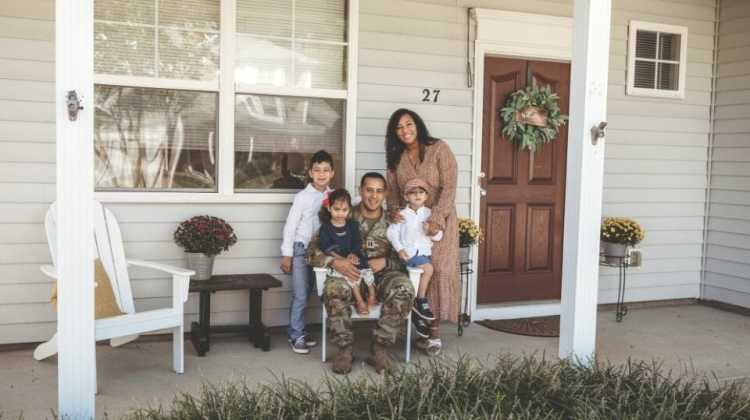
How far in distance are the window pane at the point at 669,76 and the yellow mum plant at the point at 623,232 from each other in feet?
4.32

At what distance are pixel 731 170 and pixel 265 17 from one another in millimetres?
4065

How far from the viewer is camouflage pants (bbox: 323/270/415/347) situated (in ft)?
13.7

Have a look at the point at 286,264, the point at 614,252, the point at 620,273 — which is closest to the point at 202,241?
the point at 286,264

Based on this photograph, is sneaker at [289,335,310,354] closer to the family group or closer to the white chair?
the family group

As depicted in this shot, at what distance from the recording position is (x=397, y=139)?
475 cm

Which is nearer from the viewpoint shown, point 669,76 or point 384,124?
point 384,124

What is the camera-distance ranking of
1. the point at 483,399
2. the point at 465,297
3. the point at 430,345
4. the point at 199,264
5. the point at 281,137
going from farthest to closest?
the point at 465,297, the point at 281,137, the point at 430,345, the point at 199,264, the point at 483,399

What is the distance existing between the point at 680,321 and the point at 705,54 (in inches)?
89.5

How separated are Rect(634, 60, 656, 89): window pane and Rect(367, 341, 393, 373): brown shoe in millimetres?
3275

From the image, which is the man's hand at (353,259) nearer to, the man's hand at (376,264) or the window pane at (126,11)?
the man's hand at (376,264)

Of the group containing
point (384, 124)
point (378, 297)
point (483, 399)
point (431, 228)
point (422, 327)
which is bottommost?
point (422, 327)

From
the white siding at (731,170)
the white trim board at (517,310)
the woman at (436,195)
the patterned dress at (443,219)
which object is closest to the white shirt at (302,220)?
the woman at (436,195)

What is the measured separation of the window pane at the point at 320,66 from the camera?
4.92 metres

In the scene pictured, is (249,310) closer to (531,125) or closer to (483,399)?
(483,399)
